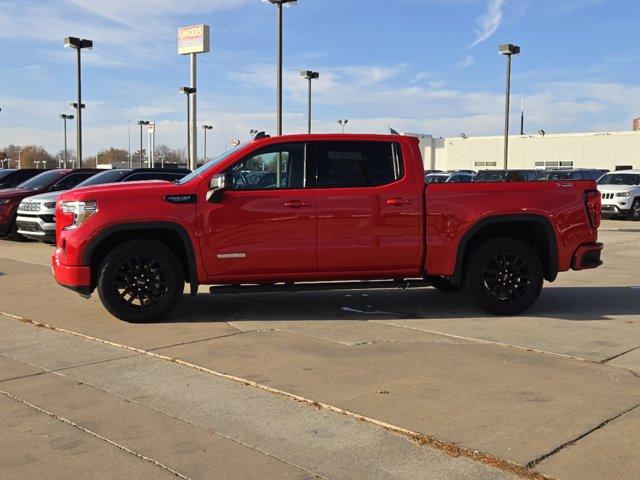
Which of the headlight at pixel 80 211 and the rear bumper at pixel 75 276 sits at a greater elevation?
the headlight at pixel 80 211

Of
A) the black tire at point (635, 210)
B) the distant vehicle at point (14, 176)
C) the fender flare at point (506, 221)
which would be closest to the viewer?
the fender flare at point (506, 221)

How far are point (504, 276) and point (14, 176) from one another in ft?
58.1

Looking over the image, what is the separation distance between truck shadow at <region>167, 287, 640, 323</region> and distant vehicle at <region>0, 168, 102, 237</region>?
927cm

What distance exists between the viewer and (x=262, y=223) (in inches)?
278

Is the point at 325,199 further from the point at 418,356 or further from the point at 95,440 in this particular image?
the point at 95,440

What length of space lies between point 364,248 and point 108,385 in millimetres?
3094

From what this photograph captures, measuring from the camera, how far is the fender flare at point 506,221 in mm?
7355

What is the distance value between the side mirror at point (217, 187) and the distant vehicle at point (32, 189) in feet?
35.4

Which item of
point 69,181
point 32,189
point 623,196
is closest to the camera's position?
point 32,189

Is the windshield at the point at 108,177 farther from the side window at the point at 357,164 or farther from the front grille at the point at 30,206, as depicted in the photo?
the side window at the point at 357,164

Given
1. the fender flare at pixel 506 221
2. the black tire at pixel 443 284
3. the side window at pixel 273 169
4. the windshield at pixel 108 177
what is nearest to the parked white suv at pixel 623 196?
the windshield at pixel 108 177

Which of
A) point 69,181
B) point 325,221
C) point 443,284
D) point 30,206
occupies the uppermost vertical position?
point 69,181

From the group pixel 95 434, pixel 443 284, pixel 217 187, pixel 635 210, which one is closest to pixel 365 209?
pixel 217 187

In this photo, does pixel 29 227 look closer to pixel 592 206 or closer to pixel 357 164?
pixel 357 164
